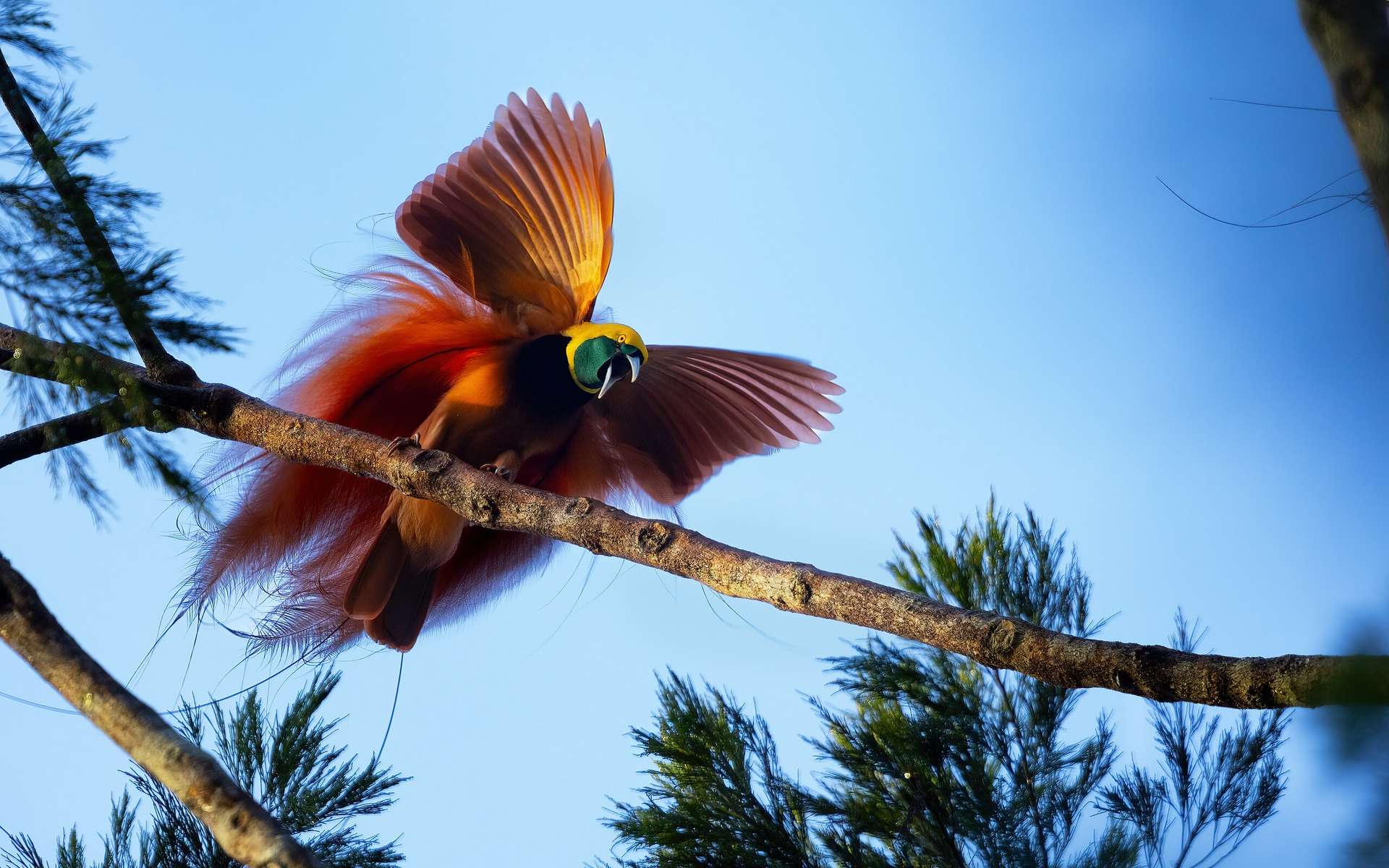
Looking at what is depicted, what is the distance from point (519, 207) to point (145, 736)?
104 centimetres

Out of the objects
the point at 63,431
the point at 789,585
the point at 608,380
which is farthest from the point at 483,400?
the point at 789,585

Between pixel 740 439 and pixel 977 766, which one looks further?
pixel 740 439

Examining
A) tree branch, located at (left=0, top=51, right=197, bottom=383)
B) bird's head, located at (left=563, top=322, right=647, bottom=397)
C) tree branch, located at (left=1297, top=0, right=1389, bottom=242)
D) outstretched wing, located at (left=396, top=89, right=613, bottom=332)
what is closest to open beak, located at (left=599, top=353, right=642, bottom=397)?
bird's head, located at (left=563, top=322, right=647, bottom=397)

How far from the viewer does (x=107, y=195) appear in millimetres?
1389

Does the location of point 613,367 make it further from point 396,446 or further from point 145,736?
point 145,736

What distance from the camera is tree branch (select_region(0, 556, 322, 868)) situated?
0.93 meters

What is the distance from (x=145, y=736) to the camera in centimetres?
102

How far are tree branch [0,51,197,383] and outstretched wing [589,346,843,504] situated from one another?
2.77ft

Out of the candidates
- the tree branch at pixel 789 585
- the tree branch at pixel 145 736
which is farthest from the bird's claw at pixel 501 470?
the tree branch at pixel 145 736

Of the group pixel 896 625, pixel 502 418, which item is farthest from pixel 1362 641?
pixel 502 418

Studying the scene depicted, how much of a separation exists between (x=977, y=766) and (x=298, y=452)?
992 millimetres

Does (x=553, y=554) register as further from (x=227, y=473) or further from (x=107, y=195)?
(x=107, y=195)

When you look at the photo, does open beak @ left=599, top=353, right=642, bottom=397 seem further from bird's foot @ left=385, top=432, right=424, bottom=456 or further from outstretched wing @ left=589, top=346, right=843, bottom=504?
bird's foot @ left=385, top=432, right=424, bottom=456

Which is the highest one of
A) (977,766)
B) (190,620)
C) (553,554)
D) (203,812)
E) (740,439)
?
(740,439)
